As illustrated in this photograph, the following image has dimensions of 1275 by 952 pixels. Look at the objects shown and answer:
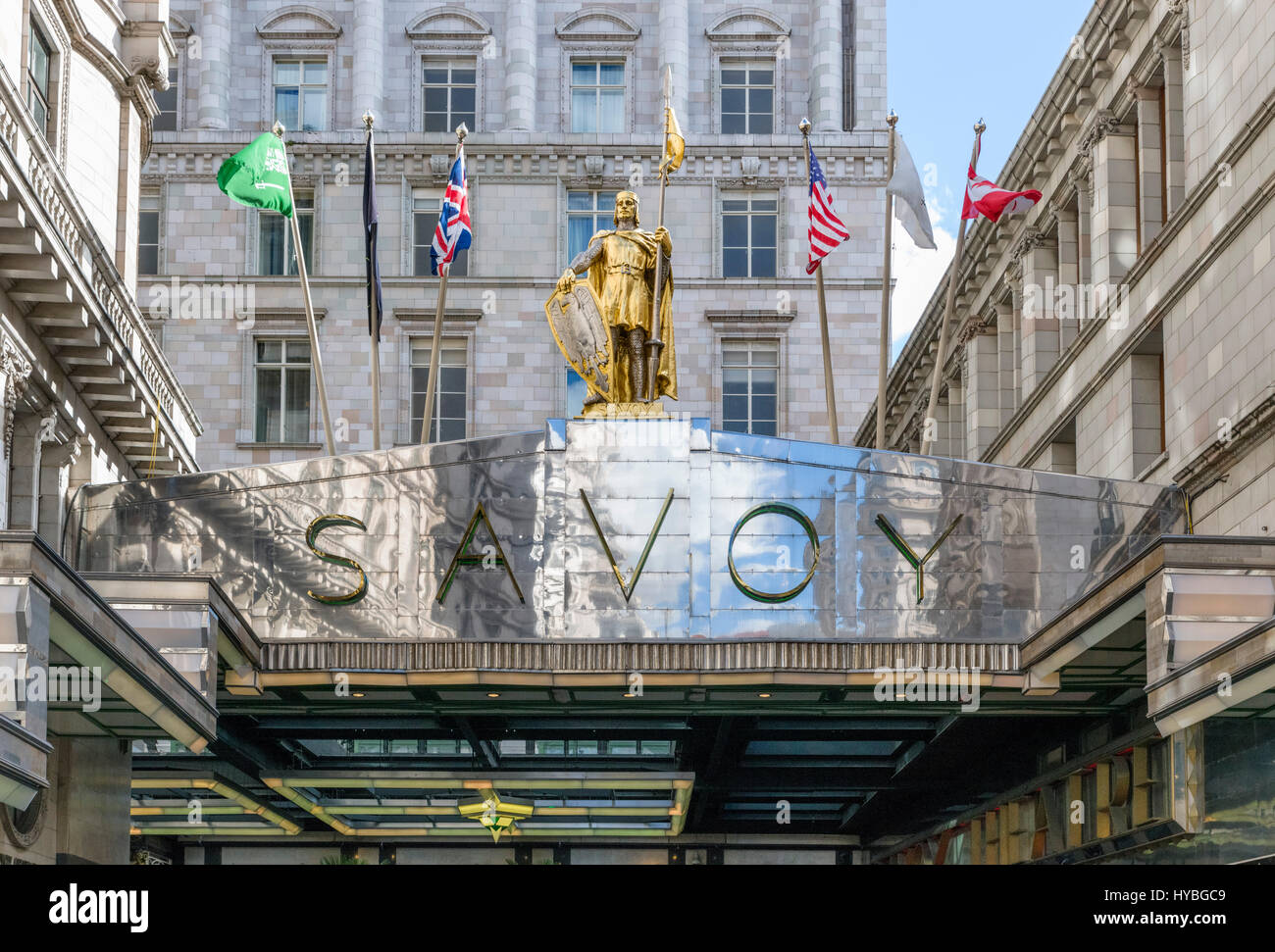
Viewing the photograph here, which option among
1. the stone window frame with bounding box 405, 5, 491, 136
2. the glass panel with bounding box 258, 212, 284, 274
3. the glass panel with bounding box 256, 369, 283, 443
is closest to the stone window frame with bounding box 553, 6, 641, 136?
the stone window frame with bounding box 405, 5, 491, 136

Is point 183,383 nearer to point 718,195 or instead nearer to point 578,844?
point 718,195

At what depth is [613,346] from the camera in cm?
3384

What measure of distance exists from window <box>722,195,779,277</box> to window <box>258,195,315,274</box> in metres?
13.7

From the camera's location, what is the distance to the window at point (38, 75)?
110ft

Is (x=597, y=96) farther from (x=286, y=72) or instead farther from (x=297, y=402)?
(x=297, y=402)

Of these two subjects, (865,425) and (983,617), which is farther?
(865,425)

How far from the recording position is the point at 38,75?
34.2 m

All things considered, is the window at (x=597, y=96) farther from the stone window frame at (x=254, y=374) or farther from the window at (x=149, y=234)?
the window at (x=149, y=234)

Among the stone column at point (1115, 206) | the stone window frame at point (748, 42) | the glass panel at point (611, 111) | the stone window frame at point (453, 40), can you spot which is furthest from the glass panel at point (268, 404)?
the stone column at point (1115, 206)

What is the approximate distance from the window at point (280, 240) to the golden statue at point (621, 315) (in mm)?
32096

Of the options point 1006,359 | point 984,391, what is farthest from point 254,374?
point 1006,359

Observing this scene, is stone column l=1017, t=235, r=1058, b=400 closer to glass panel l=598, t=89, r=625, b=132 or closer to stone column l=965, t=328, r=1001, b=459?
stone column l=965, t=328, r=1001, b=459
